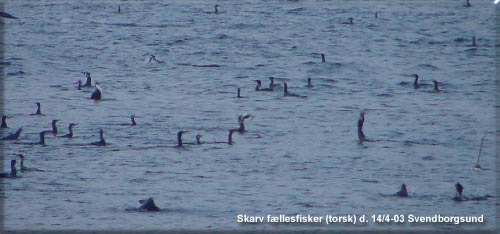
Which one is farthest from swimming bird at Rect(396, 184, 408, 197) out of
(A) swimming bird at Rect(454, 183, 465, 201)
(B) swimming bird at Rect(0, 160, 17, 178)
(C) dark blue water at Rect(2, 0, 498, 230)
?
(B) swimming bird at Rect(0, 160, 17, 178)

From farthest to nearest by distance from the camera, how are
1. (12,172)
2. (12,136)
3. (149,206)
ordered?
(12,136) → (12,172) → (149,206)

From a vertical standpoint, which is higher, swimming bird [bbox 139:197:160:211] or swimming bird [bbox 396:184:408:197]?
swimming bird [bbox 139:197:160:211]

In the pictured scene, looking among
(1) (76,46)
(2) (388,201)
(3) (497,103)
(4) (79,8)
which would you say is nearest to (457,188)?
(2) (388,201)

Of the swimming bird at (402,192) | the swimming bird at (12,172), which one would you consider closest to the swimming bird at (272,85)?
the swimming bird at (12,172)

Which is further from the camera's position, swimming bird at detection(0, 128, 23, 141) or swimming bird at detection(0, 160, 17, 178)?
swimming bird at detection(0, 128, 23, 141)

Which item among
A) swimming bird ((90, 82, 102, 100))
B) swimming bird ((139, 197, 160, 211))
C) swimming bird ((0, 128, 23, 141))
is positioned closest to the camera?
swimming bird ((139, 197, 160, 211))

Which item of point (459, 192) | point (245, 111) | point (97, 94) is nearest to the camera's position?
point (459, 192)

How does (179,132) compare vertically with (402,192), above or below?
above

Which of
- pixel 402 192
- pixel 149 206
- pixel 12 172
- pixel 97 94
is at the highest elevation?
pixel 97 94

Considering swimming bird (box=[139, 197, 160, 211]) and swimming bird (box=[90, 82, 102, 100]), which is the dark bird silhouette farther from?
swimming bird (box=[90, 82, 102, 100])

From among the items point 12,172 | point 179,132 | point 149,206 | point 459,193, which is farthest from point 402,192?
point 12,172

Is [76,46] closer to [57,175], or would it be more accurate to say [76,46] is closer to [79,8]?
[79,8]

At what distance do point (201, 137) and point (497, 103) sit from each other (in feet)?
32.7

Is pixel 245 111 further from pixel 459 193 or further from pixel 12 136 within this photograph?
pixel 459 193
